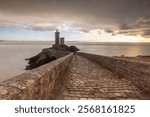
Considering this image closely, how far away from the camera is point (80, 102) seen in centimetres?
209

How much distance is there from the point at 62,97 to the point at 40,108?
1.67 meters

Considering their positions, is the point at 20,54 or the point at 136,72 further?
the point at 20,54

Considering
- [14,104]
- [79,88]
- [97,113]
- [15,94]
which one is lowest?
[79,88]

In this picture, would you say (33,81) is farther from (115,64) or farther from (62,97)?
(115,64)

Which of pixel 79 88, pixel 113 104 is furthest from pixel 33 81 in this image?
pixel 79 88

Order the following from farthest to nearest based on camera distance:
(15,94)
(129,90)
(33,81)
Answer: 1. (129,90)
2. (33,81)
3. (15,94)

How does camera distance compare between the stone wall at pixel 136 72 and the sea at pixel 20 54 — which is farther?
the sea at pixel 20 54

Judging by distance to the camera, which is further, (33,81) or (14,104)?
(33,81)

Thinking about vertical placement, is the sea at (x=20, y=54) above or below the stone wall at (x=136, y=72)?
below

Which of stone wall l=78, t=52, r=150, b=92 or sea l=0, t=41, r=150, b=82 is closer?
stone wall l=78, t=52, r=150, b=92

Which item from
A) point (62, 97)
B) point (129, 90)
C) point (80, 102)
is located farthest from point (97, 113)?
point (129, 90)

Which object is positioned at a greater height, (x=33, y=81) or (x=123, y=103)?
(x=33, y=81)

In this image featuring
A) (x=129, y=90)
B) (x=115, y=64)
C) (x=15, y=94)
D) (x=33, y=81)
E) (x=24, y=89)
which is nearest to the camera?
(x=15, y=94)

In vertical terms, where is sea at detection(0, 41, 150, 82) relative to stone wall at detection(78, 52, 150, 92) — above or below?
below
